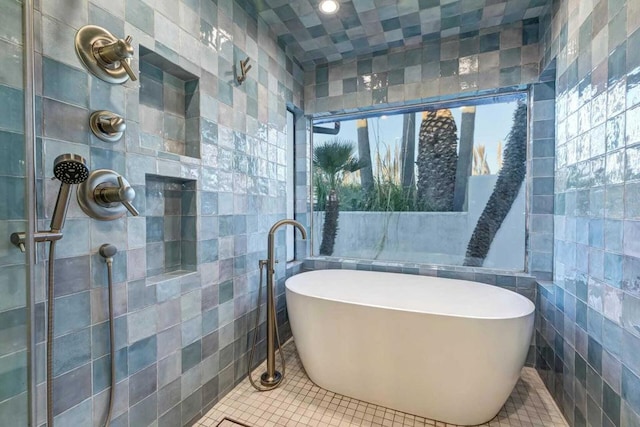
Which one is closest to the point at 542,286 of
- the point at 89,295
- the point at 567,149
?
the point at 567,149

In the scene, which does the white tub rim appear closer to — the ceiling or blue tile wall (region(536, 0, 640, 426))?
blue tile wall (region(536, 0, 640, 426))

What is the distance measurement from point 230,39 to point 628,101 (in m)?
2.06

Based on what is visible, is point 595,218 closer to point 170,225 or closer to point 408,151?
point 408,151

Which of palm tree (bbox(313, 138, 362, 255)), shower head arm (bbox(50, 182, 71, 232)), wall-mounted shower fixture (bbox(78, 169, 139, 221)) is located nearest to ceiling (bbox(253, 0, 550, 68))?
palm tree (bbox(313, 138, 362, 255))

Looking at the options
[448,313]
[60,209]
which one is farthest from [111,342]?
[448,313]

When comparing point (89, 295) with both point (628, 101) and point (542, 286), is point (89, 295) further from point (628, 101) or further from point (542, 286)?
point (542, 286)

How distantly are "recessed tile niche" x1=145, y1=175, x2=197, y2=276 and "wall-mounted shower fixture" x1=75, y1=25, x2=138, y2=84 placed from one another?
513 millimetres

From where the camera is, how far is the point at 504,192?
2357mm

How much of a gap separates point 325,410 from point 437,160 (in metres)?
2.15

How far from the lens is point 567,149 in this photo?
5.57ft

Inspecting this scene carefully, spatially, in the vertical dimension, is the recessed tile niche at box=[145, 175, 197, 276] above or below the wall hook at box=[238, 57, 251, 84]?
below

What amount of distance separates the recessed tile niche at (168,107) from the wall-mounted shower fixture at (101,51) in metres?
0.23

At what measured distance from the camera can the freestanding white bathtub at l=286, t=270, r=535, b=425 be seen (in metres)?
1.46

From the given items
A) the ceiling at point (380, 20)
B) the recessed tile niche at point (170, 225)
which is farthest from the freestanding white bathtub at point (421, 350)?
the ceiling at point (380, 20)
